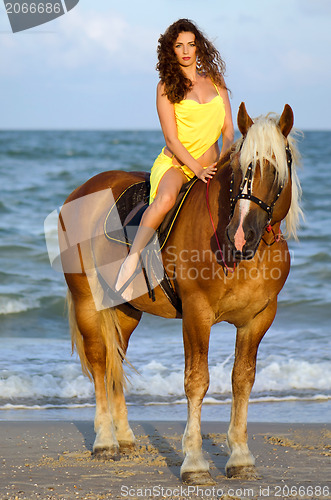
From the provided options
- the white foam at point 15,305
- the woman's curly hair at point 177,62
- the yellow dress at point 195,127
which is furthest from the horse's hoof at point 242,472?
the white foam at point 15,305

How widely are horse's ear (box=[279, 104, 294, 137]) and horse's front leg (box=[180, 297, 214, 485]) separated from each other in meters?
1.05

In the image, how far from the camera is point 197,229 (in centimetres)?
385

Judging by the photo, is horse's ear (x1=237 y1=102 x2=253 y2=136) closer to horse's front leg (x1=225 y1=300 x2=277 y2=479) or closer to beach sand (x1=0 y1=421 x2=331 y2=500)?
horse's front leg (x1=225 y1=300 x2=277 y2=479)

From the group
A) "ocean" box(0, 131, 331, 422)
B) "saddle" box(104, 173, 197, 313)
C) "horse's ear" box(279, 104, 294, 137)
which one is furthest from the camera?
"ocean" box(0, 131, 331, 422)

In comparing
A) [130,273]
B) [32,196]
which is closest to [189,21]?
[130,273]

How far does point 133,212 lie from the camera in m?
4.45

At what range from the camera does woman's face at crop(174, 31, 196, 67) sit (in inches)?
162

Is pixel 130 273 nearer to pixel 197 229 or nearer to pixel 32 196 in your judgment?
pixel 197 229

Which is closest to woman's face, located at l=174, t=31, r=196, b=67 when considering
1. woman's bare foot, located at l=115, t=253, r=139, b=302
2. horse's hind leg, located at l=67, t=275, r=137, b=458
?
woman's bare foot, located at l=115, t=253, r=139, b=302

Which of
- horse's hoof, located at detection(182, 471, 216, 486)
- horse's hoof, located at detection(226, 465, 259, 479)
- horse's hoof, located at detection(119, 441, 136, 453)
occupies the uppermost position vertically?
horse's hoof, located at detection(182, 471, 216, 486)

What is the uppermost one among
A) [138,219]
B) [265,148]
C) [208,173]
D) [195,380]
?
[265,148]

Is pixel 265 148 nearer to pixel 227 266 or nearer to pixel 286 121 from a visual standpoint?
pixel 286 121

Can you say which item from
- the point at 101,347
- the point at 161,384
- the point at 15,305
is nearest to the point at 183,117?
the point at 101,347

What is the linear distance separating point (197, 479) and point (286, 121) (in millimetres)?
2039
